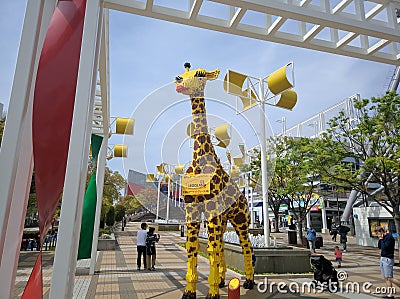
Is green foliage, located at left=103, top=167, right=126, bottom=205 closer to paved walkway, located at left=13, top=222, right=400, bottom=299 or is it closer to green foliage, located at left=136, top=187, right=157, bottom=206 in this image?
green foliage, located at left=136, top=187, right=157, bottom=206

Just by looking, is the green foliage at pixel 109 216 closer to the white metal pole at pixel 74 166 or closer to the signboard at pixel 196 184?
the signboard at pixel 196 184

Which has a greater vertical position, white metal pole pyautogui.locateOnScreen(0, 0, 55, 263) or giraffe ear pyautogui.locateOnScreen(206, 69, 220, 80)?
giraffe ear pyautogui.locateOnScreen(206, 69, 220, 80)

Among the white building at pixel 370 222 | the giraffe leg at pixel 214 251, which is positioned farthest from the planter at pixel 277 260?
the white building at pixel 370 222

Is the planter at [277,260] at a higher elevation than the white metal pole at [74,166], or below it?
below

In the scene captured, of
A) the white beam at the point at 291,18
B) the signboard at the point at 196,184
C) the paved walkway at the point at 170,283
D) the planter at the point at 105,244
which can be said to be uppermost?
the white beam at the point at 291,18

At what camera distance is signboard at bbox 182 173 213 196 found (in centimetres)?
543

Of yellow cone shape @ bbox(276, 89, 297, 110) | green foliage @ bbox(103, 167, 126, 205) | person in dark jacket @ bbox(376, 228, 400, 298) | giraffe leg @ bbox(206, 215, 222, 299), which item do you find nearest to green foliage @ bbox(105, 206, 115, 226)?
green foliage @ bbox(103, 167, 126, 205)

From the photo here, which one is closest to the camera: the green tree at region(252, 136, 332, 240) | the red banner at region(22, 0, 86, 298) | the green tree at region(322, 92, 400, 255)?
A: the red banner at region(22, 0, 86, 298)

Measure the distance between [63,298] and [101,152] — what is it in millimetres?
6658

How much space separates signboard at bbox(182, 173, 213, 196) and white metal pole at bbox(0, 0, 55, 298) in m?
2.93

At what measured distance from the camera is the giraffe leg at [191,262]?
17.6 feet

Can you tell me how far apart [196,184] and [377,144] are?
9.72m

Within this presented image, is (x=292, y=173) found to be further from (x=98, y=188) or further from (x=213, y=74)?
(x=213, y=74)

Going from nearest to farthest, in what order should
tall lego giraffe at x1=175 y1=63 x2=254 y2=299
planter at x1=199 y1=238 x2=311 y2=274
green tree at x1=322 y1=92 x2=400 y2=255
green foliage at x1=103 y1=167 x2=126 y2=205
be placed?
tall lego giraffe at x1=175 y1=63 x2=254 y2=299 → planter at x1=199 y1=238 x2=311 y2=274 → green tree at x1=322 y1=92 x2=400 y2=255 → green foliage at x1=103 y1=167 x2=126 y2=205
